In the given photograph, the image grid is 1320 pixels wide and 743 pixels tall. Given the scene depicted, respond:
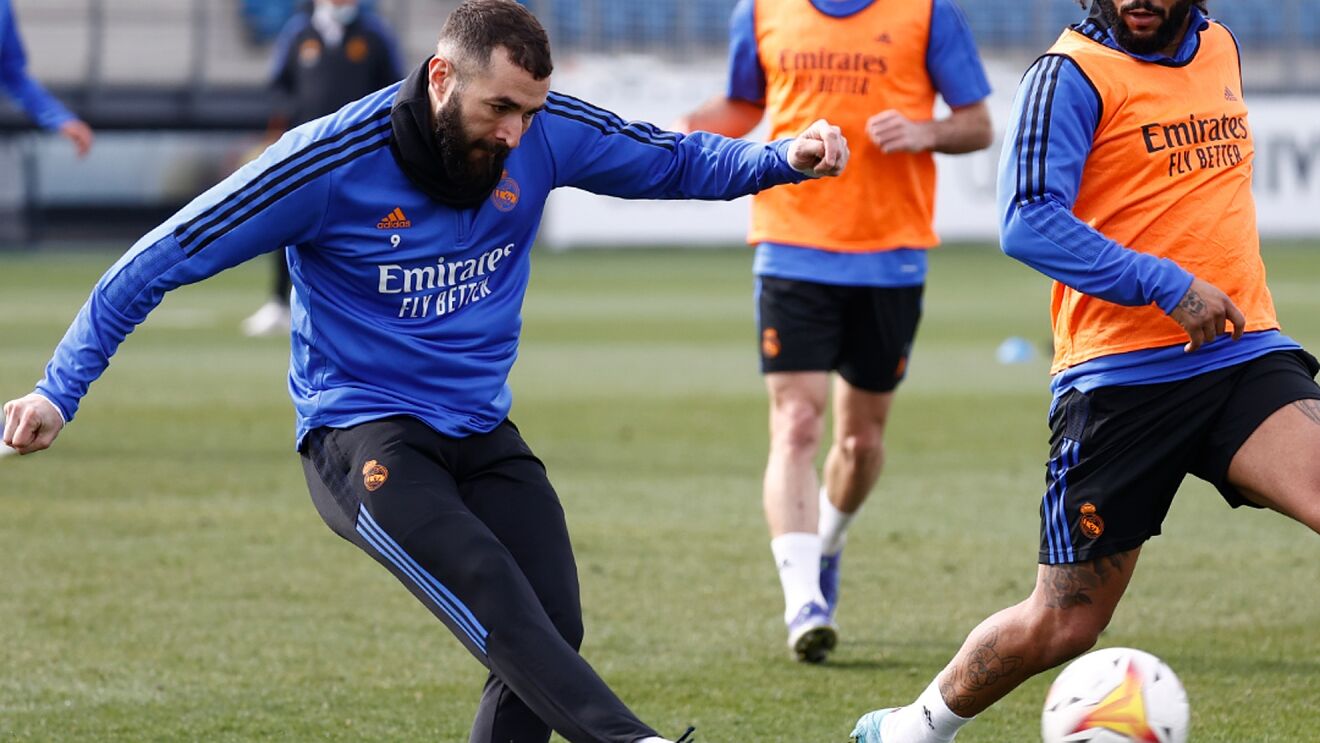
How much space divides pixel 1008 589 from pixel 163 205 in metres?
23.9

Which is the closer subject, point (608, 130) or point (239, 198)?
point (239, 198)

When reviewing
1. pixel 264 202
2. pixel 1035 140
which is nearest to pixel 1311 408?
pixel 1035 140

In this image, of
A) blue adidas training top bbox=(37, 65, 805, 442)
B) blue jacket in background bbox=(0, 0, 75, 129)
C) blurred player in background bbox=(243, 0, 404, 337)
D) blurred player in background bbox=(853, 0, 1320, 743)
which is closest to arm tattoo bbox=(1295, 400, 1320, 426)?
blurred player in background bbox=(853, 0, 1320, 743)

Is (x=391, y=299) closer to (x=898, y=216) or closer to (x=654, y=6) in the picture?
(x=898, y=216)

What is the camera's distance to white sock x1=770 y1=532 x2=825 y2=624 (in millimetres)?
6285

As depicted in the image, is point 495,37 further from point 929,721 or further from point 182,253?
point 929,721

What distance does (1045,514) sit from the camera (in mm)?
4625

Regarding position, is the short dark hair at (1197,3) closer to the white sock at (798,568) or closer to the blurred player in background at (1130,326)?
the blurred player in background at (1130,326)

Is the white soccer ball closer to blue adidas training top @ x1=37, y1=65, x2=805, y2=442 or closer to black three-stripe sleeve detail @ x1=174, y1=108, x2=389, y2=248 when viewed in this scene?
blue adidas training top @ x1=37, y1=65, x2=805, y2=442

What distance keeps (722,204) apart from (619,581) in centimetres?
2147

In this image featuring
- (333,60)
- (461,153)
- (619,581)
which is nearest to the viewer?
(461,153)

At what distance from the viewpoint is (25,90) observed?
36.8 ft

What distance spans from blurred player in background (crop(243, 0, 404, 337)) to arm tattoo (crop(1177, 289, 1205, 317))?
1226cm

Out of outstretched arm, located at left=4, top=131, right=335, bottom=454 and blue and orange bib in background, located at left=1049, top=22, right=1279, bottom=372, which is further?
blue and orange bib in background, located at left=1049, top=22, right=1279, bottom=372
